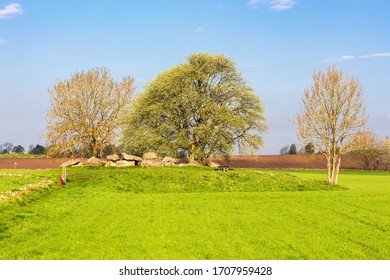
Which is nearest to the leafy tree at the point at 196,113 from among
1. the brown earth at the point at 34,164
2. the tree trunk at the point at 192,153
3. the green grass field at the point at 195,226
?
the tree trunk at the point at 192,153

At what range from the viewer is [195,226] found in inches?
764

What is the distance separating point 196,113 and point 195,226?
44.8 metres

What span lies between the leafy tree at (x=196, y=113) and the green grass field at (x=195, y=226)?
26649 millimetres

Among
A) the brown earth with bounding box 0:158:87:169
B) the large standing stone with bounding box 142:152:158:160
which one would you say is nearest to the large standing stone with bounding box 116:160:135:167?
the large standing stone with bounding box 142:152:158:160

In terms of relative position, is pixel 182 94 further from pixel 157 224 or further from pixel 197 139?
pixel 157 224

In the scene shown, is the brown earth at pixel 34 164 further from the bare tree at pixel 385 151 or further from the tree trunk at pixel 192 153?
the bare tree at pixel 385 151

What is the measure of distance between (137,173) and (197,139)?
18.7 meters

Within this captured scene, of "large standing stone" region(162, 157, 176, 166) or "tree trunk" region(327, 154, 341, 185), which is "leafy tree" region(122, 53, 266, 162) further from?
"tree trunk" region(327, 154, 341, 185)

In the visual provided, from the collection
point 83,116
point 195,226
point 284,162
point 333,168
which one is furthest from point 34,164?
point 284,162

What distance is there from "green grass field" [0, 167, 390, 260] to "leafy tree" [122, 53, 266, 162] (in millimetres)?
26649

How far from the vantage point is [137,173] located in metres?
46.5

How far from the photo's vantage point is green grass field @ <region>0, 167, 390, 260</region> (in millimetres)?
14703

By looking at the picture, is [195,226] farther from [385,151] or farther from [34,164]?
[385,151]

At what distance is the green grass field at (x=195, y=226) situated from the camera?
48.2 feet
